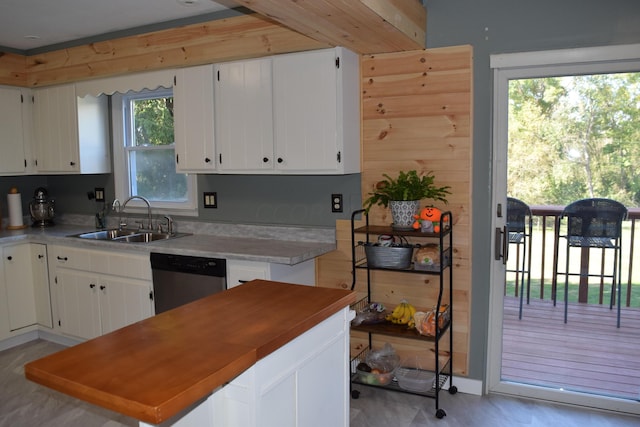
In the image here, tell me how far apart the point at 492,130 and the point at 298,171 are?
1.20 meters

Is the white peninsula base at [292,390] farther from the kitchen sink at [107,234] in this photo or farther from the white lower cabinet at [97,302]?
the kitchen sink at [107,234]

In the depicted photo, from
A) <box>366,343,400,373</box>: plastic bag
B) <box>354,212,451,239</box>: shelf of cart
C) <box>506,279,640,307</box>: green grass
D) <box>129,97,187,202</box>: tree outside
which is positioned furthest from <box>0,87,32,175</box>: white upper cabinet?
<box>506,279,640,307</box>: green grass

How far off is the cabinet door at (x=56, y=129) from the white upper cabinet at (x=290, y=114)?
1587mm

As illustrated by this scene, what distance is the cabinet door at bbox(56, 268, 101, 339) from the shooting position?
391 centimetres

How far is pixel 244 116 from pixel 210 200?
0.88 m

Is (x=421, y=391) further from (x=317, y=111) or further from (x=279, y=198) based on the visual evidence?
(x=317, y=111)

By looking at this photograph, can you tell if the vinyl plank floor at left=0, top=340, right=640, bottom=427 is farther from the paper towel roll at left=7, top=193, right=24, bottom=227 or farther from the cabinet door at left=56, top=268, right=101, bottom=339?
the paper towel roll at left=7, top=193, right=24, bottom=227

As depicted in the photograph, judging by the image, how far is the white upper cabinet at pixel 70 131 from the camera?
4.33m

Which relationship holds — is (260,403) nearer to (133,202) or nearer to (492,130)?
(492,130)

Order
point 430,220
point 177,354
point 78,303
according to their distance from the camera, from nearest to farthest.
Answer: point 177,354 < point 430,220 < point 78,303

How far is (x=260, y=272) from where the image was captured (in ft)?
10.3

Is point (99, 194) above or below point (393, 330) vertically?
above

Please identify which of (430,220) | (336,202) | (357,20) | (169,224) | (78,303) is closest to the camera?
(357,20)

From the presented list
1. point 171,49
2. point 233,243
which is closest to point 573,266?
point 233,243
